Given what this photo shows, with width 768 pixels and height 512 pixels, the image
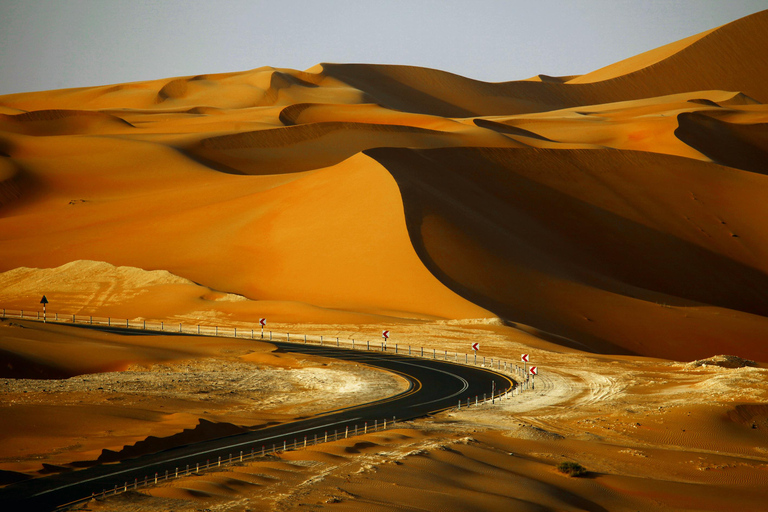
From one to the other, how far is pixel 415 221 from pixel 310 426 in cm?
4000

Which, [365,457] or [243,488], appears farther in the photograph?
[365,457]

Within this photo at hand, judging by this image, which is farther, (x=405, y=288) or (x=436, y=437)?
(x=405, y=288)

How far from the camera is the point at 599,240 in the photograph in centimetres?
6912

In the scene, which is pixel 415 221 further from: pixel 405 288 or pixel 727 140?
pixel 727 140

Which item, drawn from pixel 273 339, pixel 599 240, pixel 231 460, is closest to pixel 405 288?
pixel 273 339

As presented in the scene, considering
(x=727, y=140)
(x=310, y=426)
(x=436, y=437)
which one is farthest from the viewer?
(x=727, y=140)

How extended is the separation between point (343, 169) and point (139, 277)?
22.2 metres

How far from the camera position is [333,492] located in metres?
15.6

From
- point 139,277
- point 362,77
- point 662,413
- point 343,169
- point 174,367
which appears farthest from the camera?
point 362,77

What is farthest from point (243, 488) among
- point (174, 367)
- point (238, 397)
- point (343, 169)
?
point (343, 169)

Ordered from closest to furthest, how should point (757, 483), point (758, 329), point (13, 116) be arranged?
point (757, 483) < point (758, 329) < point (13, 116)

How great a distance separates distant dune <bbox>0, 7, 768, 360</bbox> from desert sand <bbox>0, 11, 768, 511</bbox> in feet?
1.00

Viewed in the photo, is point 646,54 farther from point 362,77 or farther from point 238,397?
point 238,397

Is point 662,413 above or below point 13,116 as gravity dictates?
below
